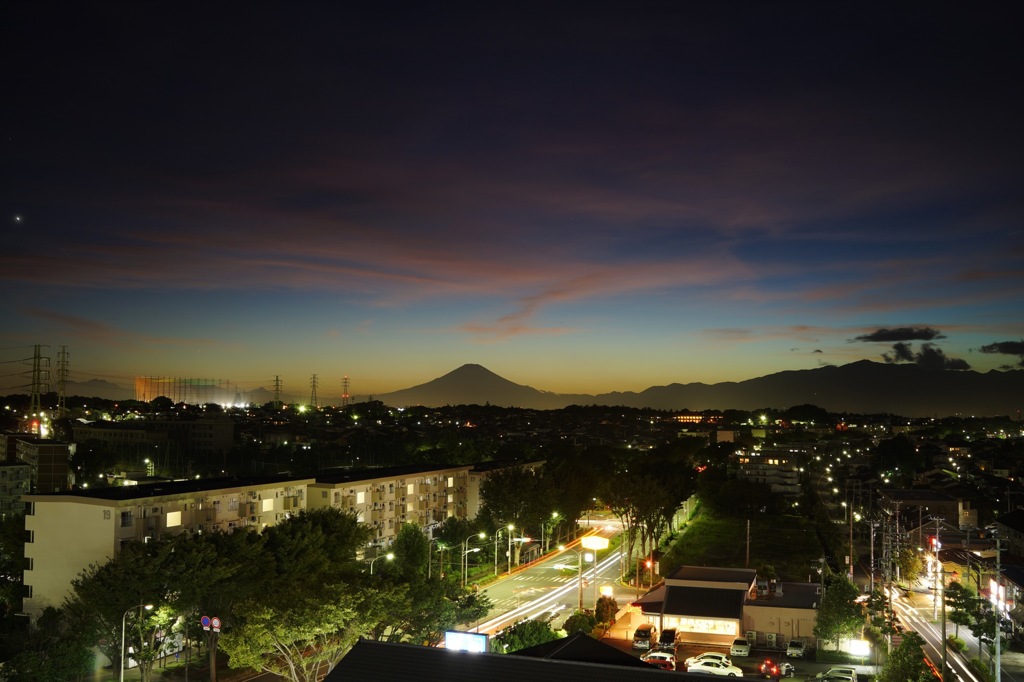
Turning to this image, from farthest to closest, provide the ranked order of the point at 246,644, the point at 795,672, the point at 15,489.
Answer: the point at 15,489, the point at 795,672, the point at 246,644

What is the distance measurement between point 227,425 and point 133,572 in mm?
111012

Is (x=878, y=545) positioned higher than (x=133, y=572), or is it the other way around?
(x=133, y=572)

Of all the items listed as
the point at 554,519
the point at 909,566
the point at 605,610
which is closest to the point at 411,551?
the point at 605,610

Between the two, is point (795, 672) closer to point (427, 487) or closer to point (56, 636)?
point (56, 636)

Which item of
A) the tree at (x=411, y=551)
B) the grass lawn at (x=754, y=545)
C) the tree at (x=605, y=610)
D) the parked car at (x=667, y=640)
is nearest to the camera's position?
the parked car at (x=667, y=640)

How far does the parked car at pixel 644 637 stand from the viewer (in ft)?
116

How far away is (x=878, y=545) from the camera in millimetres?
58906

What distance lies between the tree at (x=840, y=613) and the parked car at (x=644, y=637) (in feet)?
21.4

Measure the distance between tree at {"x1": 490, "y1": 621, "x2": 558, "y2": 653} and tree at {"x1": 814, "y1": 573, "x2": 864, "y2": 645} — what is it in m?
11.7

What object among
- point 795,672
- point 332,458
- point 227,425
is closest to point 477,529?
point 795,672

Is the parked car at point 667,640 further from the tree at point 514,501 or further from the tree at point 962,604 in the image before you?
the tree at point 514,501

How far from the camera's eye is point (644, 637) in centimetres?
3588

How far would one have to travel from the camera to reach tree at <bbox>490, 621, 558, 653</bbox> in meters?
28.0

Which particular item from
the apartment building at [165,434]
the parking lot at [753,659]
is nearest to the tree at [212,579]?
the parking lot at [753,659]
